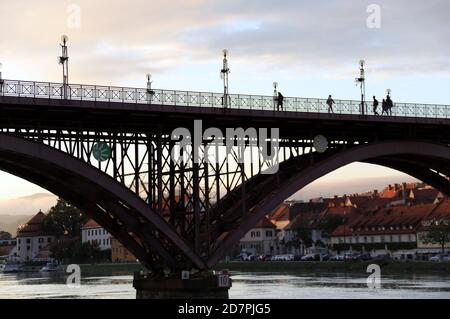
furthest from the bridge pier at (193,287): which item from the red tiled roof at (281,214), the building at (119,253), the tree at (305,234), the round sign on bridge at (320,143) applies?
the red tiled roof at (281,214)

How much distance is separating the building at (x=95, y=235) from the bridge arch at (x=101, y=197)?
4977 inches

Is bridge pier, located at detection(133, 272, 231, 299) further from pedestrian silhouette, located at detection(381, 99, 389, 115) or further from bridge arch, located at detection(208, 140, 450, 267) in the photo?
pedestrian silhouette, located at detection(381, 99, 389, 115)

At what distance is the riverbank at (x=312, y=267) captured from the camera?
93.4 meters

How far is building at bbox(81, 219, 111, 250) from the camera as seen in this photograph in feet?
582

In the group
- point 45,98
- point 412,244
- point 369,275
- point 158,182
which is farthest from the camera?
point 412,244

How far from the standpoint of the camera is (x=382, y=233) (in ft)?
435

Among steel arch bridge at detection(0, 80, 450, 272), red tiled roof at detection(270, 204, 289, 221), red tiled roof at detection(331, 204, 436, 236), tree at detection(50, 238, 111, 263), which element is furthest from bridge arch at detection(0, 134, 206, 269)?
red tiled roof at detection(270, 204, 289, 221)

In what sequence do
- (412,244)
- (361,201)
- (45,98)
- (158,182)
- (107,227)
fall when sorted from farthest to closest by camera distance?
(361,201), (412,244), (107,227), (158,182), (45,98)

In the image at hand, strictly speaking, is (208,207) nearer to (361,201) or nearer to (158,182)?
A: (158,182)

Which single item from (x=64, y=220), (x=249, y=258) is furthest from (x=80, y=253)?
(x=249, y=258)

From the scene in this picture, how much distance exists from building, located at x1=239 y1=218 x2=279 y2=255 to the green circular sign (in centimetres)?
12646

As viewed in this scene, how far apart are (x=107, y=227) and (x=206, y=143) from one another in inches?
277
